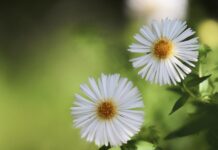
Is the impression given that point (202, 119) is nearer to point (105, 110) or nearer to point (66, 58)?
point (105, 110)

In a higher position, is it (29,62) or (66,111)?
(29,62)

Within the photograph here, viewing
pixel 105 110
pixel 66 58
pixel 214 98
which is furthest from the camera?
pixel 66 58

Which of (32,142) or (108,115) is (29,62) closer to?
(32,142)

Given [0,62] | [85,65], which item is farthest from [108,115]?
[0,62]

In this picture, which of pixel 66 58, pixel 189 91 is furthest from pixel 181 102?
pixel 66 58

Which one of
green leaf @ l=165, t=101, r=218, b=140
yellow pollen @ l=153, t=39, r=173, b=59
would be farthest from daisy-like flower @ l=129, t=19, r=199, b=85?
green leaf @ l=165, t=101, r=218, b=140

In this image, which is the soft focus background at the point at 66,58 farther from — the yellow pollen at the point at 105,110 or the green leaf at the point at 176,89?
the yellow pollen at the point at 105,110

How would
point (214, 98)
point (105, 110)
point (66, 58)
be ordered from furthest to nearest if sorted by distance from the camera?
1. point (66, 58)
2. point (214, 98)
3. point (105, 110)
